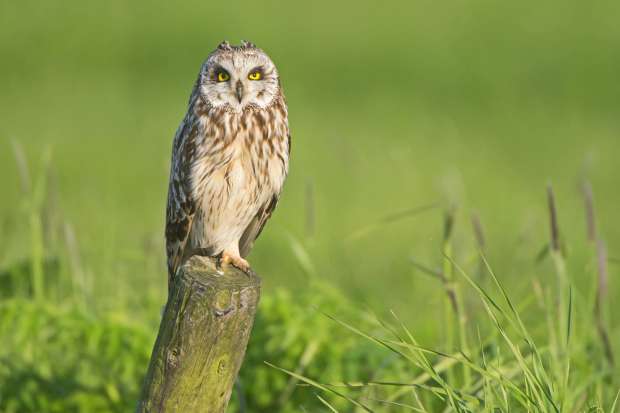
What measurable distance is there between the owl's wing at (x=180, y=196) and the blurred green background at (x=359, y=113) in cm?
145

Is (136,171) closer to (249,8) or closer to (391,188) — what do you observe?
(391,188)

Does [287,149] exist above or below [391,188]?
above

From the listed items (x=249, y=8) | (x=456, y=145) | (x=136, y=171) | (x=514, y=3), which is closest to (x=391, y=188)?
(x=456, y=145)

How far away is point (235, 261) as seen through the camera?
452cm

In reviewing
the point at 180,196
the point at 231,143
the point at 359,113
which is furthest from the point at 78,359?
the point at 359,113

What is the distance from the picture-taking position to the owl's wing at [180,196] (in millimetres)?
4715

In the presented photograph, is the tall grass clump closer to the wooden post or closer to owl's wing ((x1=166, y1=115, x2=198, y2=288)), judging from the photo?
the wooden post

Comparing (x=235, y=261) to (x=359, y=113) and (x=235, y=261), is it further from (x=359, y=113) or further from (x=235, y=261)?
(x=359, y=113)

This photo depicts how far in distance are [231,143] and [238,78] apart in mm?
262

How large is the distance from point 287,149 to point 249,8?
13203mm

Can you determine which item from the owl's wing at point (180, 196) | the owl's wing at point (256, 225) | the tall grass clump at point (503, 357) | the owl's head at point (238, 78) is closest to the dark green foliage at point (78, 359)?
the owl's wing at point (180, 196)

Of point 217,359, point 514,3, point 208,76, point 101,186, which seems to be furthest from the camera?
point 514,3

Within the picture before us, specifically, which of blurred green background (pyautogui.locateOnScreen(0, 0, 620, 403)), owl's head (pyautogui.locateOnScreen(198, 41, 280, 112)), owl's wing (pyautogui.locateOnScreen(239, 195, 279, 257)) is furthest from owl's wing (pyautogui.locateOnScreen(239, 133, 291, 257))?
blurred green background (pyautogui.locateOnScreen(0, 0, 620, 403))

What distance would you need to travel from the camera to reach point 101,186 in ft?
33.5
